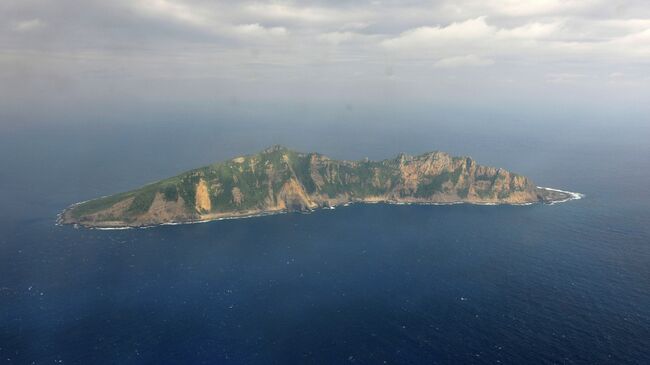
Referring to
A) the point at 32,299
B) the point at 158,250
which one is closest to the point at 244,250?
the point at 158,250

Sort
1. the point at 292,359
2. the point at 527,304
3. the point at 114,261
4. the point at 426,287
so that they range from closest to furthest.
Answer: the point at 292,359, the point at 527,304, the point at 426,287, the point at 114,261

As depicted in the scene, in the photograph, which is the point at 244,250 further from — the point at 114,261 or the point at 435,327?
the point at 435,327

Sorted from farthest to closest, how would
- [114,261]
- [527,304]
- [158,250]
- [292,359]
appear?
[158,250], [114,261], [527,304], [292,359]

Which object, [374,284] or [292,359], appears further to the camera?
[374,284]

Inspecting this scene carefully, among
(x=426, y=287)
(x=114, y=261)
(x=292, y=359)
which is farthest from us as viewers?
(x=114, y=261)

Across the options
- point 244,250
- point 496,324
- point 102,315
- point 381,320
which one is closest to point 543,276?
point 496,324

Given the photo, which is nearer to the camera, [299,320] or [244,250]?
[299,320]

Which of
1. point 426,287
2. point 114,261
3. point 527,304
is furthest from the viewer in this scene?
point 114,261

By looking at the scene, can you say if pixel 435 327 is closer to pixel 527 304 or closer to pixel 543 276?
pixel 527 304
